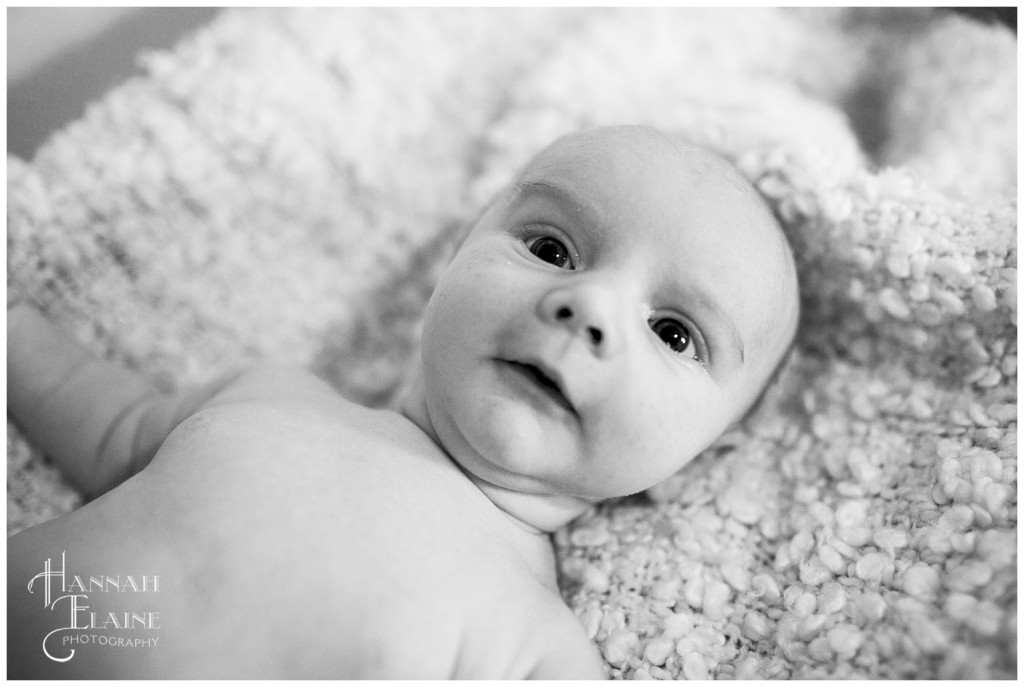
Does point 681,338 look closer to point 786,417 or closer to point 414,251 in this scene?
point 786,417

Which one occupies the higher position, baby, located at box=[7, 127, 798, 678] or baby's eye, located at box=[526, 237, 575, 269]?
baby's eye, located at box=[526, 237, 575, 269]

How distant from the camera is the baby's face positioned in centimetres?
91

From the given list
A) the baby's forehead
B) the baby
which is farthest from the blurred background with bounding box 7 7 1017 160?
the baby's forehead

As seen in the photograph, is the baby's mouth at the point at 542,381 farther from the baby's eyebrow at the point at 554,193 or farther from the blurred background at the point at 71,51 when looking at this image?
the blurred background at the point at 71,51

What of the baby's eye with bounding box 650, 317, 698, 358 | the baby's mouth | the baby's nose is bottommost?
the baby's mouth

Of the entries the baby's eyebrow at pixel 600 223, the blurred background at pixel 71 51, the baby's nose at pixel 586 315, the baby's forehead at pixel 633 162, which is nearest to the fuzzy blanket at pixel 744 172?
the blurred background at pixel 71 51

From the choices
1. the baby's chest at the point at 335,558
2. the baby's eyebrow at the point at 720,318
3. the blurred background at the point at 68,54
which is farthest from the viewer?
the blurred background at the point at 68,54

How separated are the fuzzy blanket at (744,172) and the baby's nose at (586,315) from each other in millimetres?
351

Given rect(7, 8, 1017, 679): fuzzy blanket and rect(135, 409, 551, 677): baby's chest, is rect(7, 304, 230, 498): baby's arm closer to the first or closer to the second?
rect(7, 8, 1017, 679): fuzzy blanket

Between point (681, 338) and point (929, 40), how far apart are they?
941 mm

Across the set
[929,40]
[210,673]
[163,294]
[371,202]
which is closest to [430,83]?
[371,202]

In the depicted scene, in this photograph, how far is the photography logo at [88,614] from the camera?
85 centimetres

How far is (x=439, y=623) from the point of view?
87cm

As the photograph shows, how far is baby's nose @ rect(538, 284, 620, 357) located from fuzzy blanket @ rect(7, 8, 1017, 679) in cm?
35
